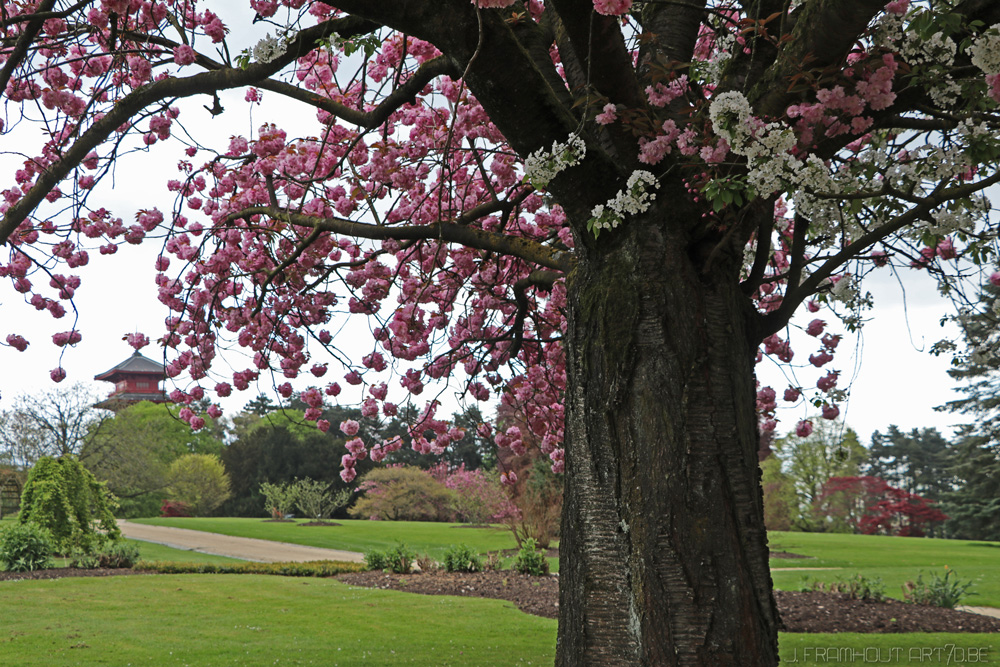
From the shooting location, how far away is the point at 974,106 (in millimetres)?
3051

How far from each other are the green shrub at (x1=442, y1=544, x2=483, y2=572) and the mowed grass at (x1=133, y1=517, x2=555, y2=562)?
458cm

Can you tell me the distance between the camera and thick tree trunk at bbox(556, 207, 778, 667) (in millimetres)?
3125

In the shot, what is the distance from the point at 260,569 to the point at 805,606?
9703 mm

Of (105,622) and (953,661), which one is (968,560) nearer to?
(953,661)

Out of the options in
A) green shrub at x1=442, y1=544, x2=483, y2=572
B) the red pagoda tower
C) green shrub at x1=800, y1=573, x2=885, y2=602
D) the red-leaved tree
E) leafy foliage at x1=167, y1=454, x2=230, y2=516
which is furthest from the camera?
the red pagoda tower

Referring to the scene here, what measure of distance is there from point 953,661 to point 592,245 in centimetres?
588

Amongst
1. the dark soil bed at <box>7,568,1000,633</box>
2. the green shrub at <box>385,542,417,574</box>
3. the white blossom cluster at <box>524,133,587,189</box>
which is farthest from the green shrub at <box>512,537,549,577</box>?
the white blossom cluster at <box>524,133,587,189</box>

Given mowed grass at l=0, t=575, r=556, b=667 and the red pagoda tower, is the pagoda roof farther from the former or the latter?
mowed grass at l=0, t=575, r=556, b=667

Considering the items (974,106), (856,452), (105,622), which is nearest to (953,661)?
(974,106)

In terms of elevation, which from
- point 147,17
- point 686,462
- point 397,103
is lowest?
point 686,462

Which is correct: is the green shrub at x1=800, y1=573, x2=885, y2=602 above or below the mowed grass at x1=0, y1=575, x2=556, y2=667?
above

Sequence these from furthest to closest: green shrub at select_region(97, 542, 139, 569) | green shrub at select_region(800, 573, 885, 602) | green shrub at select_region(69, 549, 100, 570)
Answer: green shrub at select_region(97, 542, 139, 569), green shrub at select_region(69, 549, 100, 570), green shrub at select_region(800, 573, 885, 602)

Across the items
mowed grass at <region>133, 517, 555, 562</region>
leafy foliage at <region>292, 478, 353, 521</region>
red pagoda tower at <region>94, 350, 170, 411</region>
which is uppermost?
red pagoda tower at <region>94, 350, 170, 411</region>

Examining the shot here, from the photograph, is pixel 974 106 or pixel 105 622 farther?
pixel 105 622
